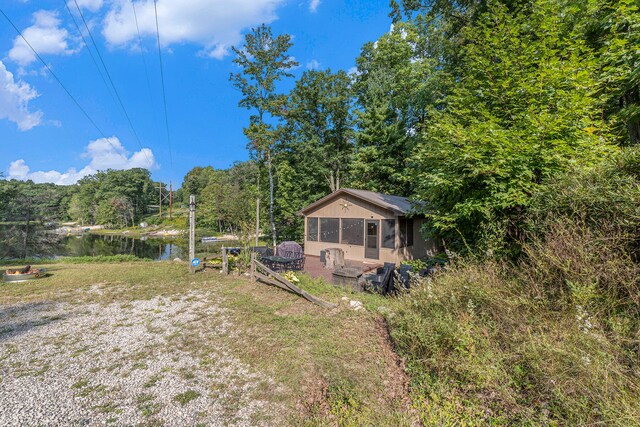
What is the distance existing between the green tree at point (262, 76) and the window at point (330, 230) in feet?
25.3

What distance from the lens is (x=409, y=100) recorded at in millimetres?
16953

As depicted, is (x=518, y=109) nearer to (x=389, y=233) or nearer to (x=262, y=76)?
(x=389, y=233)

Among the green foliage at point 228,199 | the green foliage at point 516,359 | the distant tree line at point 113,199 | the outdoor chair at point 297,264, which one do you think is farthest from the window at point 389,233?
the distant tree line at point 113,199

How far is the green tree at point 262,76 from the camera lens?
16.3 m

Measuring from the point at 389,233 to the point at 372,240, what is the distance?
33.6 inches

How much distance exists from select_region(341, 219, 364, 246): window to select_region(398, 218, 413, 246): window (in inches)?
66.9

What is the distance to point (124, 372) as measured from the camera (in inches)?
128

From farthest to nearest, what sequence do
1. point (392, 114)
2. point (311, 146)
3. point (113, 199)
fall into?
point (113, 199)
point (311, 146)
point (392, 114)

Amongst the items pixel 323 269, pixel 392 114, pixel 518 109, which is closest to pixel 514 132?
pixel 518 109

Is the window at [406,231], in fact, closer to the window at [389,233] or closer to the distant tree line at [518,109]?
the window at [389,233]

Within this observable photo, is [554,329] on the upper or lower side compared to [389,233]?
lower

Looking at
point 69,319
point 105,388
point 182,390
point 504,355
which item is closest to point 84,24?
point 69,319

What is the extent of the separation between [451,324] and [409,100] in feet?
55.3

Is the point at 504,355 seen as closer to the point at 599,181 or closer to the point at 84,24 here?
the point at 599,181
